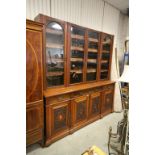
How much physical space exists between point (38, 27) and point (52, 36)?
0.54 meters

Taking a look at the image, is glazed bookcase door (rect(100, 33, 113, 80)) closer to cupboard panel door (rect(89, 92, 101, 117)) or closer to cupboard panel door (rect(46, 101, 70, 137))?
cupboard panel door (rect(89, 92, 101, 117))

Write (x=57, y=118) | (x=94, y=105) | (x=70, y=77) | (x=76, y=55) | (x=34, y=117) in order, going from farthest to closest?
(x=94, y=105), (x=76, y=55), (x=70, y=77), (x=57, y=118), (x=34, y=117)

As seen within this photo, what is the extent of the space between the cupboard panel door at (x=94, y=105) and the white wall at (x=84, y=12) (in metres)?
0.88

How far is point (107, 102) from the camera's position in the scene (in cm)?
354

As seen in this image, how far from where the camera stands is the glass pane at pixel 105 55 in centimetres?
343

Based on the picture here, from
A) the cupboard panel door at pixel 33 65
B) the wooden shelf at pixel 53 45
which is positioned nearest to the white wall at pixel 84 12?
the wooden shelf at pixel 53 45

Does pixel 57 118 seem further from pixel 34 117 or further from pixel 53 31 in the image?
pixel 53 31

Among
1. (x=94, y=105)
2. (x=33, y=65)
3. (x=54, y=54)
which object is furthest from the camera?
(x=94, y=105)

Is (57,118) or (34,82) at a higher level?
(34,82)

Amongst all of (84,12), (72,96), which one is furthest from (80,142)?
(84,12)

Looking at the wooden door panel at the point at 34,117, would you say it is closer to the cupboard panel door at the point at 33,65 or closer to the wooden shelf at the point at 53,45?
the cupboard panel door at the point at 33,65

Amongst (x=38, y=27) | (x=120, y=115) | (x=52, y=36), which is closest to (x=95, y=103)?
(x=120, y=115)

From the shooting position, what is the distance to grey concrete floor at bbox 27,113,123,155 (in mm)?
2162

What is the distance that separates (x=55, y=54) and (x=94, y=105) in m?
1.50
